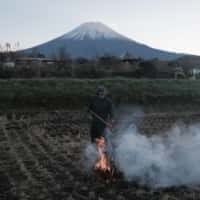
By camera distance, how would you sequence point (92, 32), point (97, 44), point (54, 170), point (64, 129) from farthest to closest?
point (92, 32), point (97, 44), point (64, 129), point (54, 170)

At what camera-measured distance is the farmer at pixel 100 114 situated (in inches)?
276

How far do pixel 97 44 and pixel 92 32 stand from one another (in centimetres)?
716

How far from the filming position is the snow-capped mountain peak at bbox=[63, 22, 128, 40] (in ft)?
213

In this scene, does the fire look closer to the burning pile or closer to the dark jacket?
the burning pile

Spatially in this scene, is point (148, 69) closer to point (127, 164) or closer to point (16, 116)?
point (16, 116)

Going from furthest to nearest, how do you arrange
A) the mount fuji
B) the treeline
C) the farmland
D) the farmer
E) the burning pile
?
the mount fuji, the treeline, the farmer, the burning pile, the farmland

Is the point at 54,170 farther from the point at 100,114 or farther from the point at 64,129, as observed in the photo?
the point at 64,129

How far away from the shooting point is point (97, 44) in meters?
60.8

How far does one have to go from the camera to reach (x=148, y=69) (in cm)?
2708

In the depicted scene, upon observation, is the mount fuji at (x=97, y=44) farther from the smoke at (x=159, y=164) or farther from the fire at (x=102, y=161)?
the fire at (x=102, y=161)

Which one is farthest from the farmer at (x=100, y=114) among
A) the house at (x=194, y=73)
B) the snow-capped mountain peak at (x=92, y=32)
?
the snow-capped mountain peak at (x=92, y=32)

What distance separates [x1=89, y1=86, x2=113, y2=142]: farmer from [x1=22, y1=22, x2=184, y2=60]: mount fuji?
46.5 meters

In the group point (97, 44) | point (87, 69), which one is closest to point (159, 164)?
point (87, 69)

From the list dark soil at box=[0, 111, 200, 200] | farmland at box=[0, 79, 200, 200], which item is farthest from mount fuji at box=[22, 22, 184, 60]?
dark soil at box=[0, 111, 200, 200]
